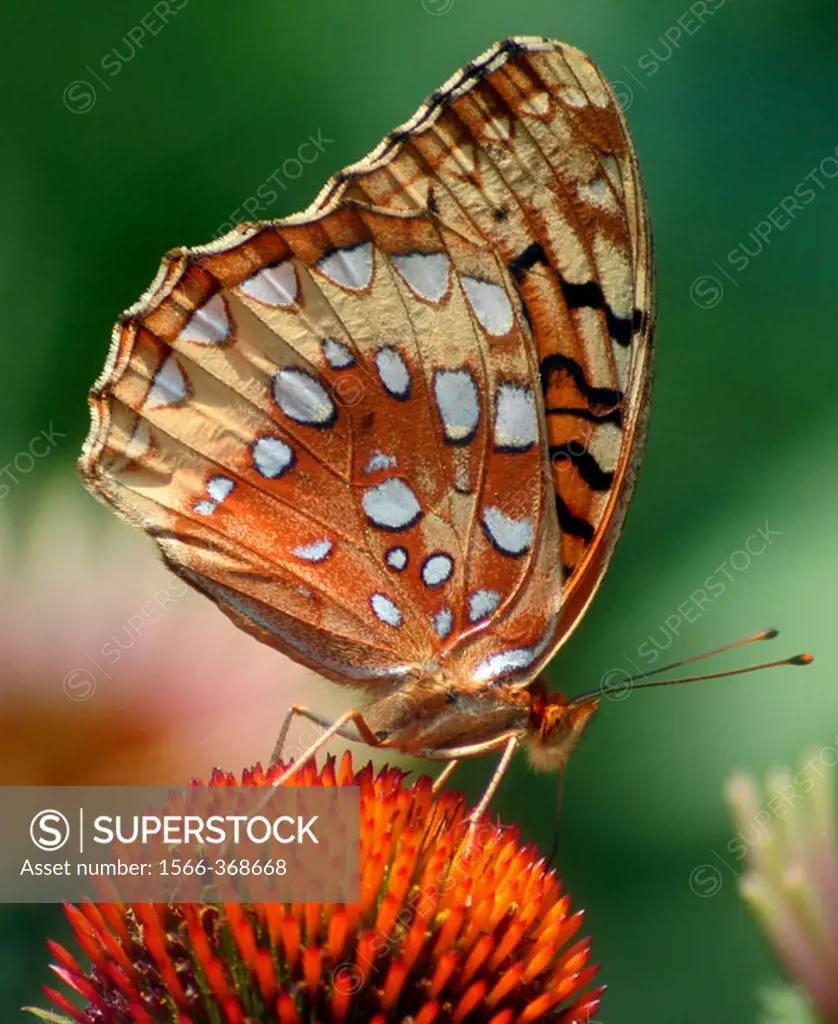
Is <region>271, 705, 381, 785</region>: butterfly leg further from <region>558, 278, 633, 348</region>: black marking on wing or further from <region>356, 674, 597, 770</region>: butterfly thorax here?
<region>558, 278, 633, 348</region>: black marking on wing

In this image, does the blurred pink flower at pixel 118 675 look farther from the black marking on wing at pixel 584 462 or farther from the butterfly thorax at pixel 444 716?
the black marking on wing at pixel 584 462

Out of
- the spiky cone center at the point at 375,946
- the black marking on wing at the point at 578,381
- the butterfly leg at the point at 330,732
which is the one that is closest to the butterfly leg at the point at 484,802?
the spiky cone center at the point at 375,946

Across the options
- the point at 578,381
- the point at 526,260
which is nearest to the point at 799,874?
the point at 578,381

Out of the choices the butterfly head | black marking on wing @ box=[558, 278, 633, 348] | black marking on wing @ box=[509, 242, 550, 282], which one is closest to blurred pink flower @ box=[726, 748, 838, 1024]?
the butterfly head

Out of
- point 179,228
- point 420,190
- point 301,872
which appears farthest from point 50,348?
point 301,872

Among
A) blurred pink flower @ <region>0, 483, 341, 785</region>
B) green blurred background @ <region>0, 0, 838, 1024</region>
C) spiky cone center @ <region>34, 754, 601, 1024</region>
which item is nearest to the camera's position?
spiky cone center @ <region>34, 754, 601, 1024</region>

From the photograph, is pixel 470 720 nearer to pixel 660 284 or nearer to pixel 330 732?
pixel 330 732
